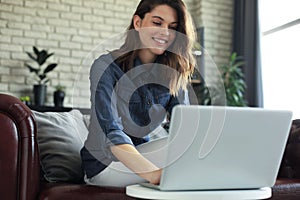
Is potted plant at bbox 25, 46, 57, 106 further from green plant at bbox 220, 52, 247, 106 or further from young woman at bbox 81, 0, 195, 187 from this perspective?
young woman at bbox 81, 0, 195, 187

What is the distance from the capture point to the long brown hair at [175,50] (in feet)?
5.49

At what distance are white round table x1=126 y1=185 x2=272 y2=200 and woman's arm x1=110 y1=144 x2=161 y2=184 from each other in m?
0.05

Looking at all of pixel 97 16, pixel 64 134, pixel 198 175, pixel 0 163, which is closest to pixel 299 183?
pixel 198 175

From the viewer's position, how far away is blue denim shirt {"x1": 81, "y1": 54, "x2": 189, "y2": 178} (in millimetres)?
1472

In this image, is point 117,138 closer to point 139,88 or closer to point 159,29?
point 139,88

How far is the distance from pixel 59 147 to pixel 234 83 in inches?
117

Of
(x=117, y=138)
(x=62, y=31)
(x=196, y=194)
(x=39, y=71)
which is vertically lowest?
(x=196, y=194)

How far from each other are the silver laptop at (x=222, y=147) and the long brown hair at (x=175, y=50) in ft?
2.03

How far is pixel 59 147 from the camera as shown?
5.78ft

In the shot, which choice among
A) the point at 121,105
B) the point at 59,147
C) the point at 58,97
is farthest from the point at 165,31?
the point at 58,97

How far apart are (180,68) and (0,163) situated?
2.47ft

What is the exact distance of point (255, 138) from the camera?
1125 mm

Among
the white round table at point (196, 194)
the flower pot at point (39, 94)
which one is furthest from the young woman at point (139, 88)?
the flower pot at point (39, 94)

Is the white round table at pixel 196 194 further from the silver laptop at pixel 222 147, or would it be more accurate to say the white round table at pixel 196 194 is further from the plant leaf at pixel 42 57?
the plant leaf at pixel 42 57
